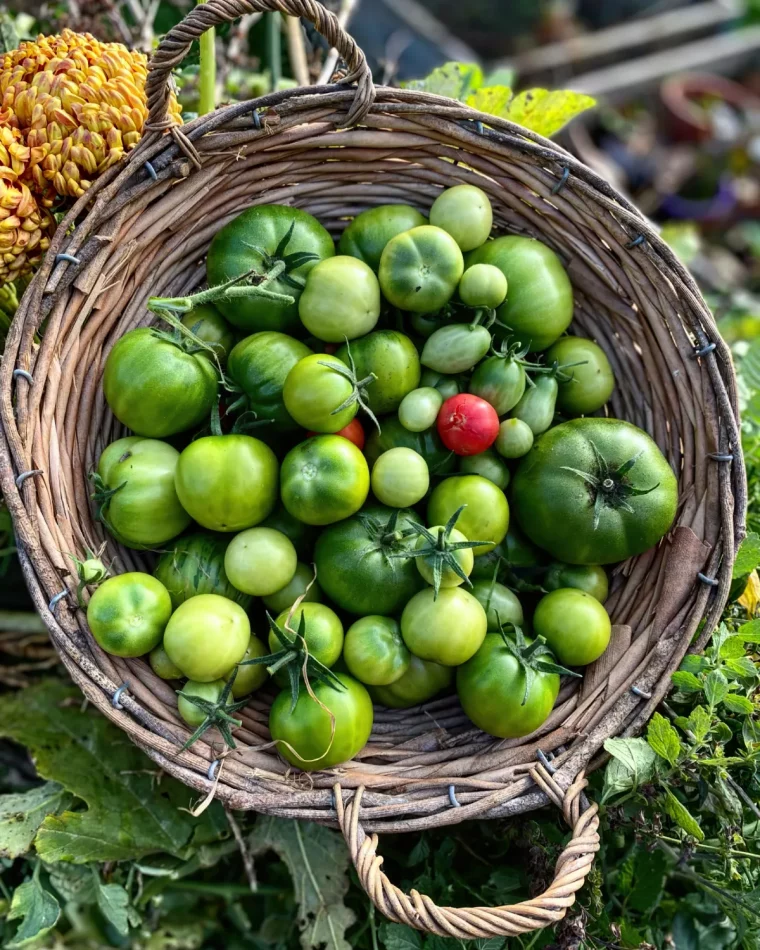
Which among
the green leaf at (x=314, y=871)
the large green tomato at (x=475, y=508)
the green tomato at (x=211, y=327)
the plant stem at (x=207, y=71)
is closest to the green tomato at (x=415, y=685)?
the large green tomato at (x=475, y=508)

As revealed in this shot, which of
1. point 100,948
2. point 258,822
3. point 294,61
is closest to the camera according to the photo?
point 258,822

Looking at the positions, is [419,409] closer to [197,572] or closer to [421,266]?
[421,266]

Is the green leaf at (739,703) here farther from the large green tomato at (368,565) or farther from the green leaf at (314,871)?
the green leaf at (314,871)

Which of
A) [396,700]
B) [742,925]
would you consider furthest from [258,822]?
[742,925]

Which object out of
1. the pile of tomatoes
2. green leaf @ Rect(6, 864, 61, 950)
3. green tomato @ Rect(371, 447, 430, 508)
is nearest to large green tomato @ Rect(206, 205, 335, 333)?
the pile of tomatoes

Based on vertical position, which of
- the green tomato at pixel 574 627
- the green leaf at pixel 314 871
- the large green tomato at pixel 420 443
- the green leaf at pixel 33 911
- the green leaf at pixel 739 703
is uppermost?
the large green tomato at pixel 420 443

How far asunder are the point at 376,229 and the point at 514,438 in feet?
1.60

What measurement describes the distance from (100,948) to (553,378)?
159 centimetres

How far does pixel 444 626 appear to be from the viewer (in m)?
1.30

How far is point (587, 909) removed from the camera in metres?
1.28

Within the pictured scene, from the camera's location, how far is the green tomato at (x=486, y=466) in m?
1.49

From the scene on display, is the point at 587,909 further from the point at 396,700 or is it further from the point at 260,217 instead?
the point at 260,217

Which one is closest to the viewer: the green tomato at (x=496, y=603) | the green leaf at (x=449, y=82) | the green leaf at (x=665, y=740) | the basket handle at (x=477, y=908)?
the basket handle at (x=477, y=908)

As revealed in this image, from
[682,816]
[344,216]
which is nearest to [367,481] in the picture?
[344,216]
